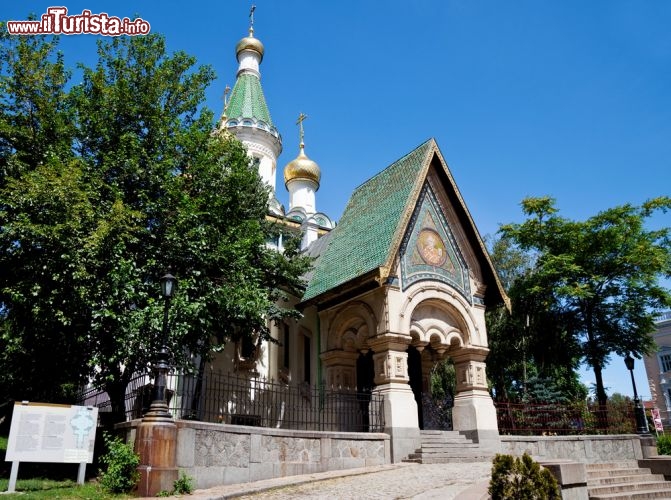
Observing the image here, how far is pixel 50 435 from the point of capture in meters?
9.89

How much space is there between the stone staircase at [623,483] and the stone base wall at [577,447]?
71.3 inches

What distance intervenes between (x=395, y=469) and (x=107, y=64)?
13600 mm

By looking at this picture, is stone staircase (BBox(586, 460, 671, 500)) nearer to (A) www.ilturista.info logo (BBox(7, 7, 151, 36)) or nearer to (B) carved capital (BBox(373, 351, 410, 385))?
(B) carved capital (BBox(373, 351, 410, 385))

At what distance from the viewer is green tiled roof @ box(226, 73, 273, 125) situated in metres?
32.5

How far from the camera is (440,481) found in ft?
36.2

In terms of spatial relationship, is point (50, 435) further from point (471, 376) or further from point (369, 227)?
point (471, 376)

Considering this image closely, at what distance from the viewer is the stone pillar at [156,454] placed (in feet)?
30.9

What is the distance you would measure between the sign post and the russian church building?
7.72 meters

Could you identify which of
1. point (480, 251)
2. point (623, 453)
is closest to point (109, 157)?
point (480, 251)

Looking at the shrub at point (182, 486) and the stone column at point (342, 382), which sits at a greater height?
the stone column at point (342, 382)

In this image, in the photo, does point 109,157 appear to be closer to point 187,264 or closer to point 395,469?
point 187,264

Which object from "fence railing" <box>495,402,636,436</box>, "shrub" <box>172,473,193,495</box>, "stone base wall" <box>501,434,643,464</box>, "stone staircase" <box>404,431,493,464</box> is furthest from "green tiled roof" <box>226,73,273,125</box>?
"shrub" <box>172,473,193,495</box>

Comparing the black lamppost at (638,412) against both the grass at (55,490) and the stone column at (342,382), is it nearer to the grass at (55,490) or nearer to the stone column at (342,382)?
the stone column at (342,382)

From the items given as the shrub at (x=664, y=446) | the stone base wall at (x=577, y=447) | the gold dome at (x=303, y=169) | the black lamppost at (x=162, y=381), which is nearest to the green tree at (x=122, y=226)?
the black lamppost at (x=162, y=381)
